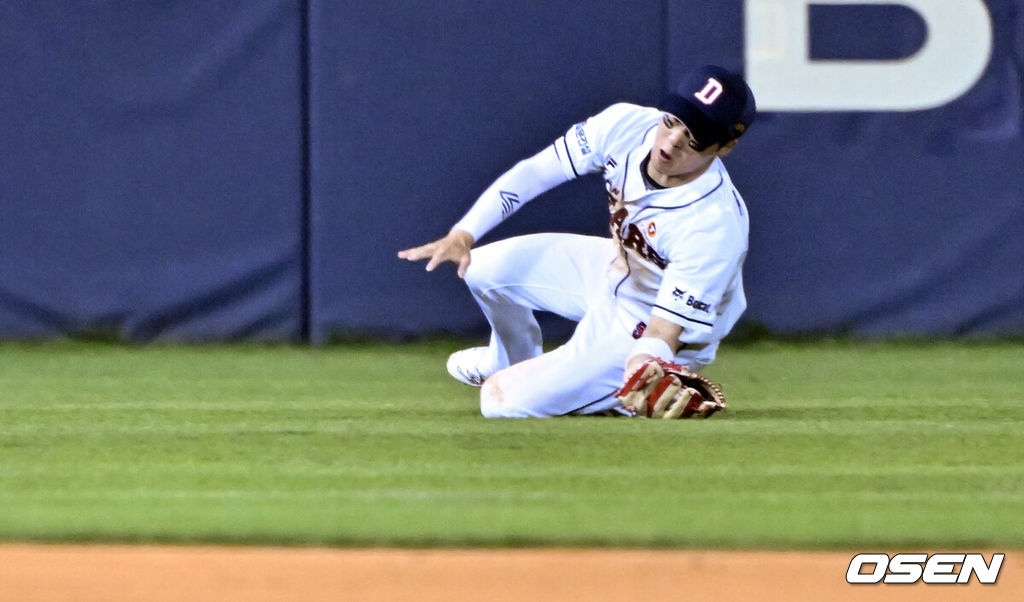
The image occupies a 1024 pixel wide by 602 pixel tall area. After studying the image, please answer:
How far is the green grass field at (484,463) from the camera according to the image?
118 inches

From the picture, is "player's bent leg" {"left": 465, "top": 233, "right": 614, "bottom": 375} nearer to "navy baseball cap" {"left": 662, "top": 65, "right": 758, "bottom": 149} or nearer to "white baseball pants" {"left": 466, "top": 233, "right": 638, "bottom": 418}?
"white baseball pants" {"left": 466, "top": 233, "right": 638, "bottom": 418}

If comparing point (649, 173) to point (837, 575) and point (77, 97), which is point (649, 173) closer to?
point (837, 575)

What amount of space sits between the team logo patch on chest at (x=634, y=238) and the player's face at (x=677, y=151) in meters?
0.19

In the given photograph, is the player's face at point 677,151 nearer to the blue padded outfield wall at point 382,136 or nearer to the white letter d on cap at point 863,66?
the blue padded outfield wall at point 382,136

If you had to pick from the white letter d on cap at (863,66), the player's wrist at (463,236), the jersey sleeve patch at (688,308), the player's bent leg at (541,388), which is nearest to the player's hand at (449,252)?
the player's wrist at (463,236)

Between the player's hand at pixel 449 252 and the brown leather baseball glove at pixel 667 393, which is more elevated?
the player's hand at pixel 449 252

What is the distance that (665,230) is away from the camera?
4.58 meters

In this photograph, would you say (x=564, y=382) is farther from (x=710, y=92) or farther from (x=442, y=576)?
(x=442, y=576)

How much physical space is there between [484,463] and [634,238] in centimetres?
128

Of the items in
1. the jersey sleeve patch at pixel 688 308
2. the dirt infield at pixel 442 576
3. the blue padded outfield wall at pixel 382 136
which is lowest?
the blue padded outfield wall at pixel 382 136

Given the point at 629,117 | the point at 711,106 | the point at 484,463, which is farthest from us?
the point at 629,117

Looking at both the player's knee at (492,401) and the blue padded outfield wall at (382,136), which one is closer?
the player's knee at (492,401)

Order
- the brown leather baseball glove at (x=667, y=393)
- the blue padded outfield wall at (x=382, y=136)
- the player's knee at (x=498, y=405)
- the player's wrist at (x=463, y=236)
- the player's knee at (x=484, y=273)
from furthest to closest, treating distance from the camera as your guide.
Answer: the blue padded outfield wall at (x=382, y=136), the player's knee at (x=484, y=273), the player's knee at (x=498, y=405), the player's wrist at (x=463, y=236), the brown leather baseball glove at (x=667, y=393)

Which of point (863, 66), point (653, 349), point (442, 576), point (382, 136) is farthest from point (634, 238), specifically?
point (863, 66)
